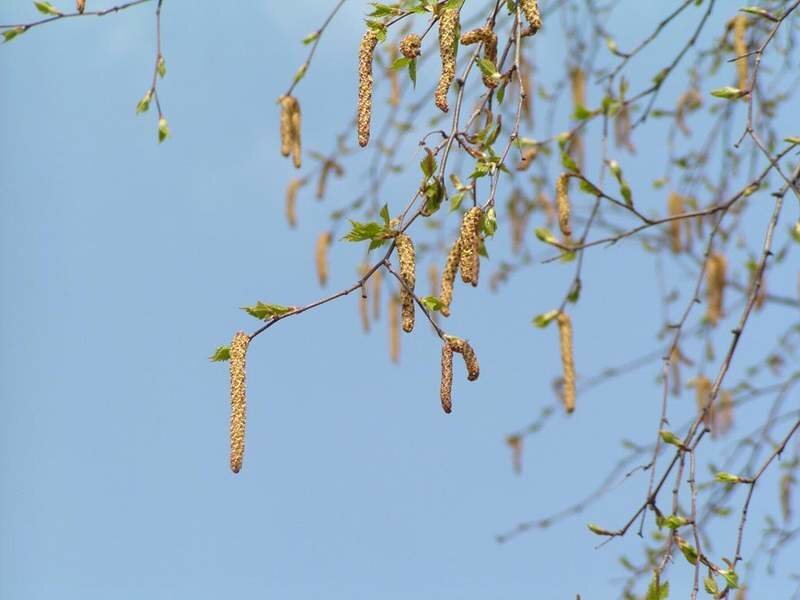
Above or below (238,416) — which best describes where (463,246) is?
above

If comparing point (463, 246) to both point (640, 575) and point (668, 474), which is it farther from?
point (640, 575)

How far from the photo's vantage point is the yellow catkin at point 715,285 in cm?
464

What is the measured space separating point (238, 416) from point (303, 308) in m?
0.27

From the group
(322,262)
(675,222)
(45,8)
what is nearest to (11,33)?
(45,8)

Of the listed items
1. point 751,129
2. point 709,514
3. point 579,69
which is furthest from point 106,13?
point 709,514

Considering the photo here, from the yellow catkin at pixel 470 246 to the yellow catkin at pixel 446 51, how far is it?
0.25 m

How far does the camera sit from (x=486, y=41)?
108 inches

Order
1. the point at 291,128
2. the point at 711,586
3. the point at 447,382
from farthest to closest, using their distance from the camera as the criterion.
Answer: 1. the point at 291,128
2. the point at 711,586
3. the point at 447,382

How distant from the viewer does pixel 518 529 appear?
15.0 feet

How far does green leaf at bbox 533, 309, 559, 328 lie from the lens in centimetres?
386

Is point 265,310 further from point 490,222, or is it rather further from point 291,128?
point 291,128

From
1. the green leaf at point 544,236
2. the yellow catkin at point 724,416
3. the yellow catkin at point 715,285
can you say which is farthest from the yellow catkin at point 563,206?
the yellow catkin at point 724,416

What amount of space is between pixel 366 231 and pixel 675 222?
3.17 metres

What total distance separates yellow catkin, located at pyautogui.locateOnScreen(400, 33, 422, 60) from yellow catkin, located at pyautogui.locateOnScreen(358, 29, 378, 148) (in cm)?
6
